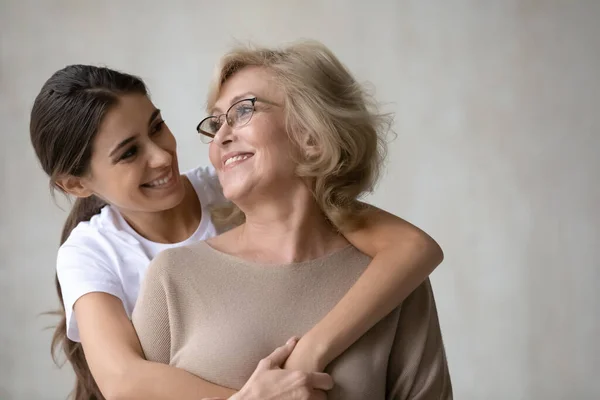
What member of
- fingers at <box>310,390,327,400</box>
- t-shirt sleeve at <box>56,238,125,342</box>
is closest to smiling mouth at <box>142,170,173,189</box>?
t-shirt sleeve at <box>56,238,125,342</box>

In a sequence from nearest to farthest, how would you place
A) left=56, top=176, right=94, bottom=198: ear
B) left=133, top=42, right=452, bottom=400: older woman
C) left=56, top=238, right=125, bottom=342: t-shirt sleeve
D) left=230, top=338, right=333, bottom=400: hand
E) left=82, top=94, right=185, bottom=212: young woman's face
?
1. left=230, top=338, right=333, bottom=400: hand
2. left=133, top=42, right=452, bottom=400: older woman
3. left=56, top=238, right=125, bottom=342: t-shirt sleeve
4. left=82, top=94, right=185, bottom=212: young woman's face
5. left=56, top=176, right=94, bottom=198: ear

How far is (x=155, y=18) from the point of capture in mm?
3775

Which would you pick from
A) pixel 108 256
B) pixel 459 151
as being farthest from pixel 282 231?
pixel 459 151

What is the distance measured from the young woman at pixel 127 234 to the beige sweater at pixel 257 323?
0.18 feet

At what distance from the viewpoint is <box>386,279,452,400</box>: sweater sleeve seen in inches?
67.4

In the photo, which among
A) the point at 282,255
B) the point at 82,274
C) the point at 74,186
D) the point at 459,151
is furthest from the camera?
the point at 459,151

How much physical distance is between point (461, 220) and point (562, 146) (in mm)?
593

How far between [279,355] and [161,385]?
0.23 metres

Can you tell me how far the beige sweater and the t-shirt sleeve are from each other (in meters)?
0.22

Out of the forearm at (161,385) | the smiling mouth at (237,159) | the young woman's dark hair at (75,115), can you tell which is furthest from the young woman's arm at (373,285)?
the young woman's dark hair at (75,115)

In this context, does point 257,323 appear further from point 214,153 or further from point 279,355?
point 214,153

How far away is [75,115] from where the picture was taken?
1.95m

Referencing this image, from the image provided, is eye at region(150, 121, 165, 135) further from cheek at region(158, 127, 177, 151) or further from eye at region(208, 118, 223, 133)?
eye at region(208, 118, 223, 133)

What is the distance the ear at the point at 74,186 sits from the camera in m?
2.07
